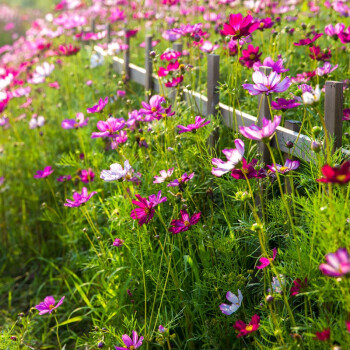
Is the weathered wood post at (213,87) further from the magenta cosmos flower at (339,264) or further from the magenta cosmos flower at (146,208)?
the magenta cosmos flower at (339,264)

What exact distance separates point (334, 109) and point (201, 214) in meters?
0.74

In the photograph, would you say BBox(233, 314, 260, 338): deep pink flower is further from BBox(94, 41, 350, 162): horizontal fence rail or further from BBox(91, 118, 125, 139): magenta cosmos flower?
BBox(91, 118, 125, 139): magenta cosmos flower

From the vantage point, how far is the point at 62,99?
4.15m

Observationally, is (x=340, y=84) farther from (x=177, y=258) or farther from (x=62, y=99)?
(x=62, y=99)

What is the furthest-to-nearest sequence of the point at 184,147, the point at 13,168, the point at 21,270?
the point at 13,168 < the point at 21,270 < the point at 184,147

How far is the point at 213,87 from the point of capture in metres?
2.38

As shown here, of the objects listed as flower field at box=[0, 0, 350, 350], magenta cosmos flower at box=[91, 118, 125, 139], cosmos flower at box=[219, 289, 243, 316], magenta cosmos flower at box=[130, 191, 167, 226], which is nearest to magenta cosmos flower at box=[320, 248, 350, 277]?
flower field at box=[0, 0, 350, 350]

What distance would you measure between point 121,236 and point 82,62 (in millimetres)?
2793

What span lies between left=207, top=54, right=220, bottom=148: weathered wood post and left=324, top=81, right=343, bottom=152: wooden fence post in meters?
0.70

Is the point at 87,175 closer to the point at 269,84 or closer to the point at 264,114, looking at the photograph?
the point at 264,114

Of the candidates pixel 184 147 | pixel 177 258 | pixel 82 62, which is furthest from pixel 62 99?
pixel 177 258

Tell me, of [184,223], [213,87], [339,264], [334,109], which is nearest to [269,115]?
[334,109]

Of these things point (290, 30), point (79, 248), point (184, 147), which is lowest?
point (79, 248)

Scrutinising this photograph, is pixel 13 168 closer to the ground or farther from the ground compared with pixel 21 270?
farther from the ground
